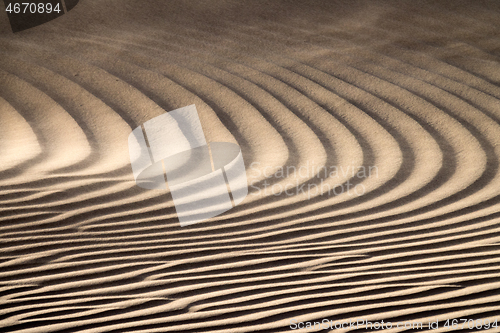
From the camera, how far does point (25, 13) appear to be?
6.20 meters

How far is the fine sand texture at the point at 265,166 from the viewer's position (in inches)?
89.3

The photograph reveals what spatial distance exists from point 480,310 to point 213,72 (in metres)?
3.89

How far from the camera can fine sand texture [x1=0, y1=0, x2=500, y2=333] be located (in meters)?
2.27

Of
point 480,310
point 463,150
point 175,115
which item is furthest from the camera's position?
point 175,115

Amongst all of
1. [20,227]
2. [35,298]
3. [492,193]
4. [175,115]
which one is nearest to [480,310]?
[492,193]

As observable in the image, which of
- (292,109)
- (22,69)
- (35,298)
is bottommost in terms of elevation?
(35,298)

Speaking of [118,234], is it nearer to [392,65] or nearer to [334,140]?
[334,140]

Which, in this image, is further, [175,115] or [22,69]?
[22,69]

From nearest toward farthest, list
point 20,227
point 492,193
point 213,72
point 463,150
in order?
point 20,227
point 492,193
point 463,150
point 213,72

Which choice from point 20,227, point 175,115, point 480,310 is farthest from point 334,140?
point 20,227

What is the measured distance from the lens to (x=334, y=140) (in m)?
3.91

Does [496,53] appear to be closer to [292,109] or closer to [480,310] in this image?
[292,109]

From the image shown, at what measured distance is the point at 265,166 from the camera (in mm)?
3523

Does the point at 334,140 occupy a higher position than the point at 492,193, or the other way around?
the point at 334,140
